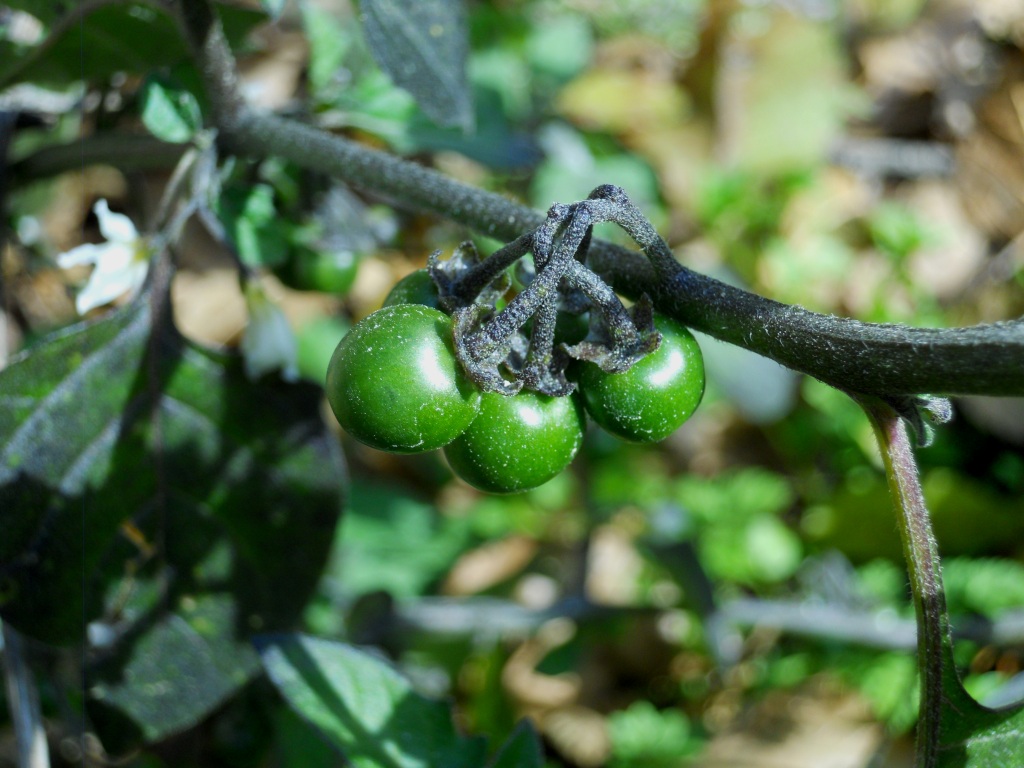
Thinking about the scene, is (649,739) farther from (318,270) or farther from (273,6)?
(273,6)

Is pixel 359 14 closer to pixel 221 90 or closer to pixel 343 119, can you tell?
pixel 221 90

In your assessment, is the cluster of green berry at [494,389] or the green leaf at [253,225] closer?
the cluster of green berry at [494,389]

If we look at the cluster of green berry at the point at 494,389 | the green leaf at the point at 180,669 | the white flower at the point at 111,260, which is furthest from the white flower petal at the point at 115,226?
the cluster of green berry at the point at 494,389

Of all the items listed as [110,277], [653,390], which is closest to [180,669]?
[110,277]

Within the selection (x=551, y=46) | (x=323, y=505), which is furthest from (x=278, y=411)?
(x=551, y=46)

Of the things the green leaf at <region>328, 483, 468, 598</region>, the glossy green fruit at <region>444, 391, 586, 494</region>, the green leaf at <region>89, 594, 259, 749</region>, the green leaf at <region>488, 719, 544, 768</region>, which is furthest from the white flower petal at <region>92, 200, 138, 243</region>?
the green leaf at <region>328, 483, 468, 598</region>

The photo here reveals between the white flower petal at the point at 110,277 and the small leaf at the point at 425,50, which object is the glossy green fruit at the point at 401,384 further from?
the white flower petal at the point at 110,277
